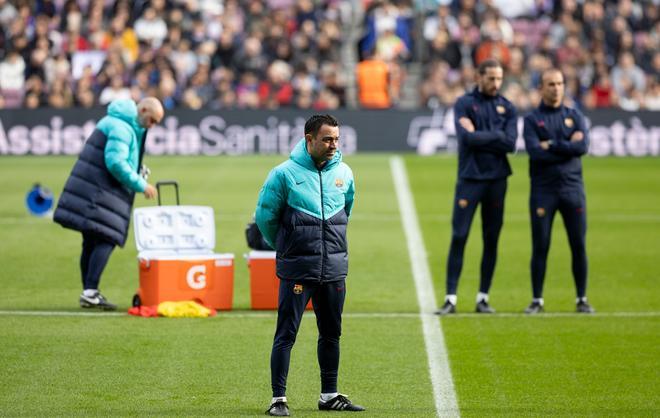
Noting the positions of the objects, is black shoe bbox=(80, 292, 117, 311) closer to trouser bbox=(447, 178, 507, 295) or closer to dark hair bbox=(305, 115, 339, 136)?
trouser bbox=(447, 178, 507, 295)

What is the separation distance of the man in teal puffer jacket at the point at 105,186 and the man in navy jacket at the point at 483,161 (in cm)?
280

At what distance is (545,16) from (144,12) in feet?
33.2

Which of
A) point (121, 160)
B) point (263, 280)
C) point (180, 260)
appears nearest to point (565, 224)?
point (263, 280)

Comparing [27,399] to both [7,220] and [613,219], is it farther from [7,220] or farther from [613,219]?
[613,219]

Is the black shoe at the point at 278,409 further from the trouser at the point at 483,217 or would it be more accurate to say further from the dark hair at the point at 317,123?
the trouser at the point at 483,217

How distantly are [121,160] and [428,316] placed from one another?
10.3 feet

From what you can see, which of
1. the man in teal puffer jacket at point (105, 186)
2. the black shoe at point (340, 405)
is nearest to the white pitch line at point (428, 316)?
the black shoe at point (340, 405)

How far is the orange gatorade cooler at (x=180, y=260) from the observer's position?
12.7 m

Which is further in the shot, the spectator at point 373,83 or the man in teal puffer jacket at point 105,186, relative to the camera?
the spectator at point 373,83

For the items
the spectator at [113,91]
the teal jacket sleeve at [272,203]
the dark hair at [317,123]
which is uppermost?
the spectator at [113,91]

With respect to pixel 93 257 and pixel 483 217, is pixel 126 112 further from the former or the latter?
pixel 483 217

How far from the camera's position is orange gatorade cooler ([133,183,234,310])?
1268cm

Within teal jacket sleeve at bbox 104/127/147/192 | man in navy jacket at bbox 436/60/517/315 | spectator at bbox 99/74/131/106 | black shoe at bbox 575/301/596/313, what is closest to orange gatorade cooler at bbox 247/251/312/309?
teal jacket sleeve at bbox 104/127/147/192

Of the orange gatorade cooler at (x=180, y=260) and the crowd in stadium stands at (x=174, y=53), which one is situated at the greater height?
the crowd in stadium stands at (x=174, y=53)
